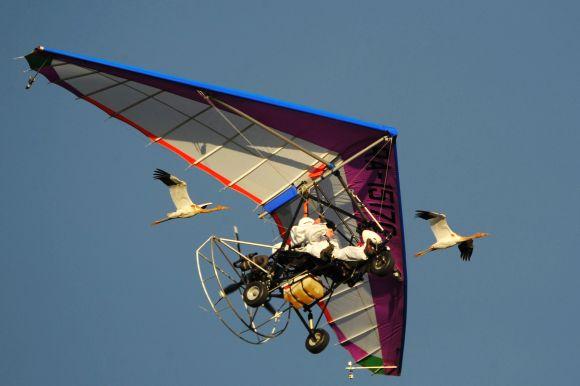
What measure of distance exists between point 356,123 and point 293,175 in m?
3.90

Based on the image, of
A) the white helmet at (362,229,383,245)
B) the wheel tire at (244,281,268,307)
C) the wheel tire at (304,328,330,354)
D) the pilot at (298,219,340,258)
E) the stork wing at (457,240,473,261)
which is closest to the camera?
the white helmet at (362,229,383,245)

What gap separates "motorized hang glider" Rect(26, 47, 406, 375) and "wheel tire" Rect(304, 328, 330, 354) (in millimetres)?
282

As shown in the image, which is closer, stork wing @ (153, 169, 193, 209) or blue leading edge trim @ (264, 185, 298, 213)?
stork wing @ (153, 169, 193, 209)

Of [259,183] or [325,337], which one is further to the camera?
[259,183]

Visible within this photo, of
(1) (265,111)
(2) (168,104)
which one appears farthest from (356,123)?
(2) (168,104)

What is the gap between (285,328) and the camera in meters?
38.9

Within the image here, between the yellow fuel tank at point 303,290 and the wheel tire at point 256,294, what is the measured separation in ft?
2.24

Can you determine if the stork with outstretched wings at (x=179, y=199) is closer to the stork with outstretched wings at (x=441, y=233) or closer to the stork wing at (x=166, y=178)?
the stork wing at (x=166, y=178)

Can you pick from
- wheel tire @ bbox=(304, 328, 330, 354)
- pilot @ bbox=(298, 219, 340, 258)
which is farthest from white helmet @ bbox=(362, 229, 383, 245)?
wheel tire @ bbox=(304, 328, 330, 354)

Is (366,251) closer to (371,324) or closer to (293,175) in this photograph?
(293,175)

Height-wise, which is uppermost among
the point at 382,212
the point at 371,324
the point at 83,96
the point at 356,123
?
the point at 83,96

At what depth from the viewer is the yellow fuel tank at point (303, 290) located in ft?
125

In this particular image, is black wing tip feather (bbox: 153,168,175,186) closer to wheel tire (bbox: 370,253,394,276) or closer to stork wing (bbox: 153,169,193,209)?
stork wing (bbox: 153,169,193,209)

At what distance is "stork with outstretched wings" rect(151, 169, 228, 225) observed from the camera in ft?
130
